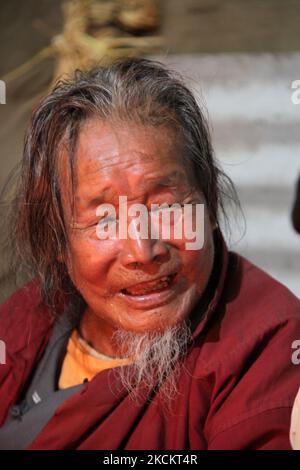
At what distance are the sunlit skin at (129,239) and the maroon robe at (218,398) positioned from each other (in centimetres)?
12

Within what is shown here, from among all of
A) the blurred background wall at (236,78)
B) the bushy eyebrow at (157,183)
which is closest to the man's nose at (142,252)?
the bushy eyebrow at (157,183)

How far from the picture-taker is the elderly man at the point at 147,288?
1.59 m

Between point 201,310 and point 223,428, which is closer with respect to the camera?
point 223,428

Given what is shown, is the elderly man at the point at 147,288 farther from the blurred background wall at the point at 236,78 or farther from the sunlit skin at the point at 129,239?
the blurred background wall at the point at 236,78

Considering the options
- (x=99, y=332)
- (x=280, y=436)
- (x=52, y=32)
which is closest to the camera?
(x=280, y=436)

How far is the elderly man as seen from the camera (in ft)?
5.23

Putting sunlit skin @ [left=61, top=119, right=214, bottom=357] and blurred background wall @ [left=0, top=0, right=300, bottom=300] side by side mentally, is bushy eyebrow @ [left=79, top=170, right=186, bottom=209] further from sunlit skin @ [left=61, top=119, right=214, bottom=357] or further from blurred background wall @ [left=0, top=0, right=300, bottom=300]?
blurred background wall @ [left=0, top=0, right=300, bottom=300]

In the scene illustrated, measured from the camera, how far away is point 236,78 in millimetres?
2646

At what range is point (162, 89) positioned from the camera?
1729mm

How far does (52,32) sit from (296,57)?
0.99 m

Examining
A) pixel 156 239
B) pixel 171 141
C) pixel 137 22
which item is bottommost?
pixel 156 239

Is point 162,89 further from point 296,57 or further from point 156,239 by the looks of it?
point 296,57

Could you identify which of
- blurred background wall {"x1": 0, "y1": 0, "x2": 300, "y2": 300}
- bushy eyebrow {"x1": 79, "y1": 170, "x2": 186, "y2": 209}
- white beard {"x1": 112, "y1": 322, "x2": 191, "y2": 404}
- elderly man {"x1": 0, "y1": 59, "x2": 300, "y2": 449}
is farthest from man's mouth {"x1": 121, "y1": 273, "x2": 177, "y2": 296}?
blurred background wall {"x1": 0, "y1": 0, "x2": 300, "y2": 300}

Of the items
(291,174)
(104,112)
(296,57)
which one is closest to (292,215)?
(291,174)
